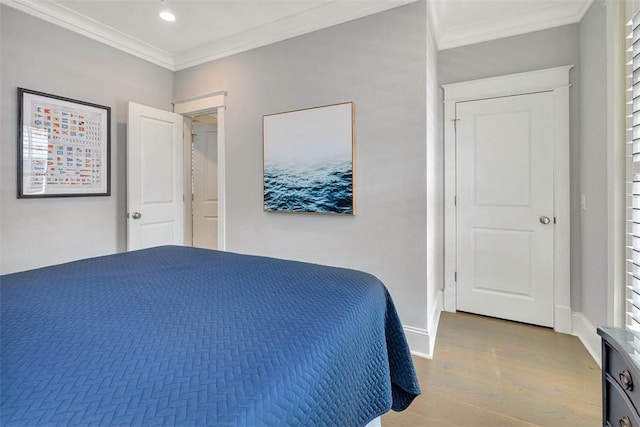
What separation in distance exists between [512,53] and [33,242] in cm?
430

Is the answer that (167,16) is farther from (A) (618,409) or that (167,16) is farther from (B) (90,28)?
(A) (618,409)

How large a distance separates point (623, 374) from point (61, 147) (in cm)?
360

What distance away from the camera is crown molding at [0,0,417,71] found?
7.66 feet

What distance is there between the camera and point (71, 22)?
Result: 257 centimetres

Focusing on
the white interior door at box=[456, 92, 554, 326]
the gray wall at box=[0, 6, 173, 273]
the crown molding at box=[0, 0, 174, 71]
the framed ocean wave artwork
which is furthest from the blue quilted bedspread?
the crown molding at box=[0, 0, 174, 71]

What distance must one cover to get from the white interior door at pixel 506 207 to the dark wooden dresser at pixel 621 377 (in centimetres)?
193

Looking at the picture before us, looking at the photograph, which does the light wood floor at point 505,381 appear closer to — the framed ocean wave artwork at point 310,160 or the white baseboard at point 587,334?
the white baseboard at point 587,334

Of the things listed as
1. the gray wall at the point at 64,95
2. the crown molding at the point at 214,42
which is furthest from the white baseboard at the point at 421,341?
the gray wall at the point at 64,95

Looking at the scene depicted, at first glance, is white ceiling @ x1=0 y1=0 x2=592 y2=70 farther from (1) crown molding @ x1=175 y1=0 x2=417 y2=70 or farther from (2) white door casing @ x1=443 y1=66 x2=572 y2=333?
(2) white door casing @ x1=443 y1=66 x2=572 y2=333

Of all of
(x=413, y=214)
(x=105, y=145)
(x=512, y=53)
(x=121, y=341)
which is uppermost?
(x=512, y=53)

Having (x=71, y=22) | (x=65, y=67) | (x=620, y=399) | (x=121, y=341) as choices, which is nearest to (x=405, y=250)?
(x=620, y=399)

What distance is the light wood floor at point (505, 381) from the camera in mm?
1570

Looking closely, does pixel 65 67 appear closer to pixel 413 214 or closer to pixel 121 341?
pixel 121 341

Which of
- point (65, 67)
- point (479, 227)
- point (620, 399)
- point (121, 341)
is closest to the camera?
point (121, 341)
